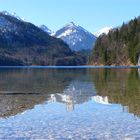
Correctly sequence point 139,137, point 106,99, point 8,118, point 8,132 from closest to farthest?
point 139,137, point 8,132, point 8,118, point 106,99

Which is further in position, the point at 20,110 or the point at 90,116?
the point at 20,110

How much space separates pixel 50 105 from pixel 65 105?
1297 millimetres

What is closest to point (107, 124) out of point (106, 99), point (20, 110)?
point (20, 110)

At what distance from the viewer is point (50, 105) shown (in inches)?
1462

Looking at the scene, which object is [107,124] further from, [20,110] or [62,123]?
[20,110]

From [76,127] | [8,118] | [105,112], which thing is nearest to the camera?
[76,127]

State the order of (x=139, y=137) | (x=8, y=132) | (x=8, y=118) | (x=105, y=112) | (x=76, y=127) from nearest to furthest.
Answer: (x=139, y=137)
(x=8, y=132)
(x=76, y=127)
(x=8, y=118)
(x=105, y=112)

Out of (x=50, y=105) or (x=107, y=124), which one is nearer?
(x=107, y=124)

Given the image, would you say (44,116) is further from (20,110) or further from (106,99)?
(106,99)

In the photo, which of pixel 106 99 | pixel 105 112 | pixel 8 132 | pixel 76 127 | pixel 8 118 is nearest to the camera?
pixel 8 132

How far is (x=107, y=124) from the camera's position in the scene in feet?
84.4

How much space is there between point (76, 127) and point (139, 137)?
4497 mm

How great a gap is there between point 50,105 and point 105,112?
7059 mm

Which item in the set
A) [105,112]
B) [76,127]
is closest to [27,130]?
[76,127]
